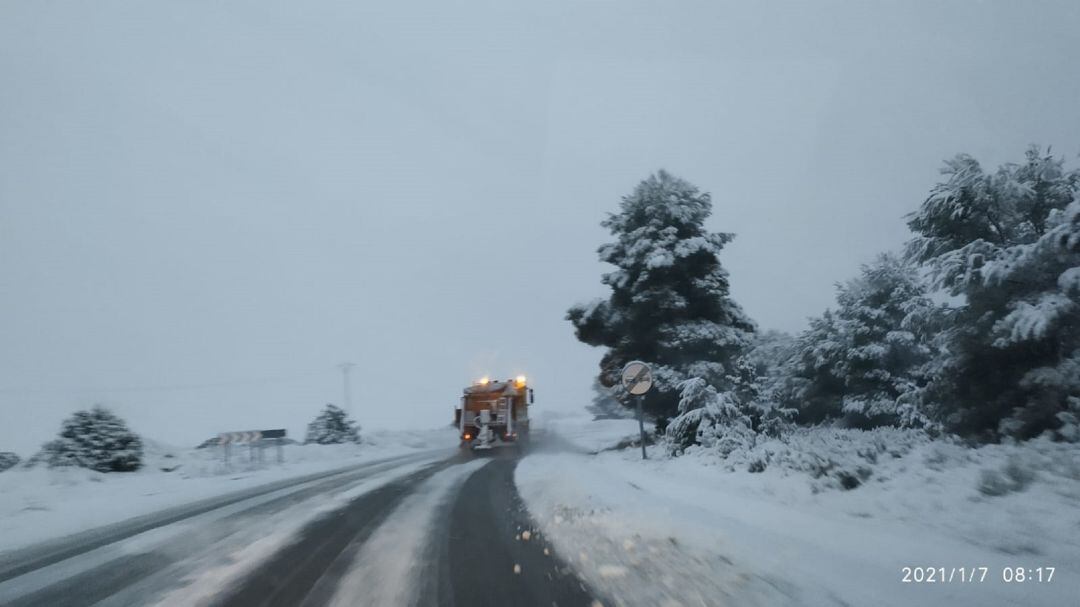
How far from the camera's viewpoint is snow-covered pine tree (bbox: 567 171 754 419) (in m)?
19.7

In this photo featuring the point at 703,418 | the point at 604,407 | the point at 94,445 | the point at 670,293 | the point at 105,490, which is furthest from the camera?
the point at 604,407

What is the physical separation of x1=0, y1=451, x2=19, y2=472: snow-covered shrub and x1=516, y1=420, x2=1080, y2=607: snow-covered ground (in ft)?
79.3

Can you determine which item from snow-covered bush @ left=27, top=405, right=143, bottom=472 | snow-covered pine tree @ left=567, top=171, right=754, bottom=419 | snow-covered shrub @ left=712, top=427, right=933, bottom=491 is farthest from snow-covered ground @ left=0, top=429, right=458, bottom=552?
snow-covered pine tree @ left=567, top=171, right=754, bottom=419

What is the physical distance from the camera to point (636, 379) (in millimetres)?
14586

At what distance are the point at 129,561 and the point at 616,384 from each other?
17.7 m

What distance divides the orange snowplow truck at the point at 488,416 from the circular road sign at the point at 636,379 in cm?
1462

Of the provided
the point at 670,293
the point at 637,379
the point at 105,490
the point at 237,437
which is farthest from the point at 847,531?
the point at 237,437

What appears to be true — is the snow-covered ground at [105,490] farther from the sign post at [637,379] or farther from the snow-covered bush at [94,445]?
the sign post at [637,379]

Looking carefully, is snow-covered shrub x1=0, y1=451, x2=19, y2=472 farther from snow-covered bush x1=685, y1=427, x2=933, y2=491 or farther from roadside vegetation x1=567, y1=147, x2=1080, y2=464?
snow-covered bush x1=685, y1=427, x2=933, y2=491

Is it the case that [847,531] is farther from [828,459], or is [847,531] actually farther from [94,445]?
[94,445]

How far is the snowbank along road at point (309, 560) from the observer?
509cm

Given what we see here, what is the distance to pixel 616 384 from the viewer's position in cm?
2295

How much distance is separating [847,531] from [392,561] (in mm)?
4483

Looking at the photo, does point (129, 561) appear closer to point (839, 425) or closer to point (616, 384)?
point (616, 384)
